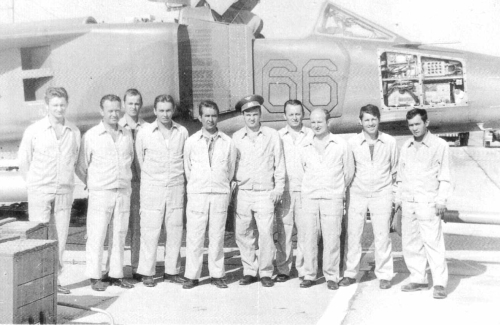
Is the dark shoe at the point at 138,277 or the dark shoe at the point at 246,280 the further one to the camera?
the dark shoe at the point at 138,277

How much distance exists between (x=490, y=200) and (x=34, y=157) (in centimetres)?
786

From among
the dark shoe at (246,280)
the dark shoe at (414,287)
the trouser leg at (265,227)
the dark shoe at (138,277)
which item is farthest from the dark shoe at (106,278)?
the dark shoe at (414,287)

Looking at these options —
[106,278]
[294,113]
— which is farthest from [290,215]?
[106,278]

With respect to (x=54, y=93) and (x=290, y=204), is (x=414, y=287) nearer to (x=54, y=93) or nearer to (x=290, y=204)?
(x=290, y=204)

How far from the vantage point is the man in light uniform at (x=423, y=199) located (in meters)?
4.96

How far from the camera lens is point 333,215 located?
16.9ft

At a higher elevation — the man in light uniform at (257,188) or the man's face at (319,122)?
the man's face at (319,122)

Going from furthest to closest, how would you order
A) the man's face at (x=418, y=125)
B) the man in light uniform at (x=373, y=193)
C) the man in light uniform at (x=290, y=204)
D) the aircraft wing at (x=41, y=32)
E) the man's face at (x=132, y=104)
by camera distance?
the aircraft wing at (x=41, y=32)
the man's face at (x=132, y=104)
the man in light uniform at (x=290, y=204)
the man in light uniform at (x=373, y=193)
the man's face at (x=418, y=125)

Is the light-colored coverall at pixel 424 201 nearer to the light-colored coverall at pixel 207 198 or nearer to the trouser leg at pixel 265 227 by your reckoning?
the trouser leg at pixel 265 227

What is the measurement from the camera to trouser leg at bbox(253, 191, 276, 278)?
207 inches

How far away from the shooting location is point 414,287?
5062 millimetres

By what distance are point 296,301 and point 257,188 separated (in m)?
1.05

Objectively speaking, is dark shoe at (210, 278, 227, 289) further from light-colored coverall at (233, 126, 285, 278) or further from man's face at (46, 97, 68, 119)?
man's face at (46, 97, 68, 119)

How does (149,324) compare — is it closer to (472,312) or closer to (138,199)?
(138,199)
